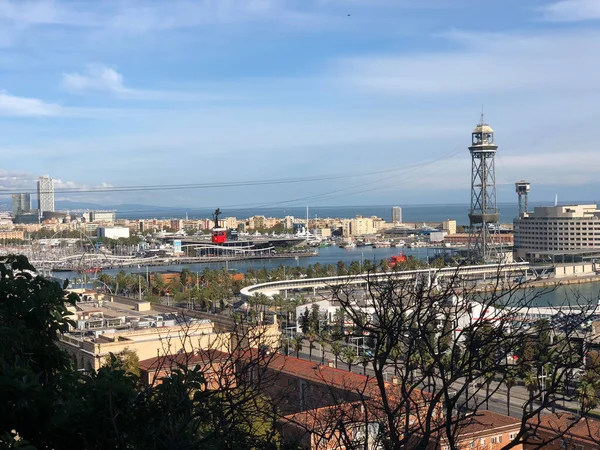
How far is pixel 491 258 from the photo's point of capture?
19.3 meters

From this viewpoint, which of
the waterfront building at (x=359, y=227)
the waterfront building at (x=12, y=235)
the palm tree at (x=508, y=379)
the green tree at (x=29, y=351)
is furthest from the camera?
the waterfront building at (x=359, y=227)

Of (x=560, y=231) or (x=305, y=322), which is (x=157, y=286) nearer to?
(x=305, y=322)

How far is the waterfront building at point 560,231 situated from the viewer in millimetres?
20859

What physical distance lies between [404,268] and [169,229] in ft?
102

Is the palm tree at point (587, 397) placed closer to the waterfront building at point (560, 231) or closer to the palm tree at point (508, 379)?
the palm tree at point (508, 379)

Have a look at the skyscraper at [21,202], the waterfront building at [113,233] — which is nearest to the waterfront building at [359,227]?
the waterfront building at [113,233]

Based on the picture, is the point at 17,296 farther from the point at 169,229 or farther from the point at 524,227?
the point at 169,229

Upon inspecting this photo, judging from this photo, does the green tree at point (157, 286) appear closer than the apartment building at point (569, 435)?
No

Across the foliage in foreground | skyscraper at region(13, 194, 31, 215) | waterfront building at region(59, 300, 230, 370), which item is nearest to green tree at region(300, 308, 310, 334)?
waterfront building at region(59, 300, 230, 370)

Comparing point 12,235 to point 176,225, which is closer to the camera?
point 12,235

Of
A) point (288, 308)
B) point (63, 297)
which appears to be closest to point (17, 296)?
point (63, 297)

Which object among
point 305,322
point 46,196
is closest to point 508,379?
point 305,322

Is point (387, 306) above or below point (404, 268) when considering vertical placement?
above

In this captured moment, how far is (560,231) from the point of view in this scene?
21.3 m
